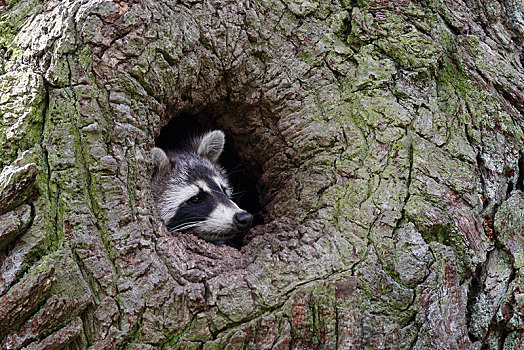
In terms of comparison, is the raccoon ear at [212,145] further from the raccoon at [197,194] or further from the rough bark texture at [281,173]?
the rough bark texture at [281,173]

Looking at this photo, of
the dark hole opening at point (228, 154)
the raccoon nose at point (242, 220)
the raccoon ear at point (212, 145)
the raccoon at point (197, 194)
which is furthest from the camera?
the dark hole opening at point (228, 154)

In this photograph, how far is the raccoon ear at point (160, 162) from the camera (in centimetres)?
397

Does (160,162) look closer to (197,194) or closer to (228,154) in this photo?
(197,194)

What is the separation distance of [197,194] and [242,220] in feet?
2.14

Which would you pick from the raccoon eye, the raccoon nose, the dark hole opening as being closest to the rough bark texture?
the raccoon nose

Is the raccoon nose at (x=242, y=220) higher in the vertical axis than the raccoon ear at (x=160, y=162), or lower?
lower

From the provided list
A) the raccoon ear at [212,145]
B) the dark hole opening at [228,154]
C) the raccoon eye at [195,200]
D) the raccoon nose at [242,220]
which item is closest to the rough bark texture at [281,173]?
the raccoon nose at [242,220]

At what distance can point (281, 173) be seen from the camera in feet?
11.7

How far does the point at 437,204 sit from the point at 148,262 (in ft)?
5.73

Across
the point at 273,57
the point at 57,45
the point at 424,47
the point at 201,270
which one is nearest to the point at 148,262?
the point at 201,270

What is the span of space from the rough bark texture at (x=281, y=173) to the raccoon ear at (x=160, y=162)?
61 centimetres

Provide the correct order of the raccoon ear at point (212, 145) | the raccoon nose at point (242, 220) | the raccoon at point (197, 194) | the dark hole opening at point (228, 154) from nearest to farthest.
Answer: the raccoon nose at point (242, 220), the raccoon at point (197, 194), the raccoon ear at point (212, 145), the dark hole opening at point (228, 154)

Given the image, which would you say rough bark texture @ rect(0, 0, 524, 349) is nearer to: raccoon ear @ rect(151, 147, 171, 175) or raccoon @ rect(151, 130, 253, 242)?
raccoon @ rect(151, 130, 253, 242)

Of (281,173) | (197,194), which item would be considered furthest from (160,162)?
(281,173)
